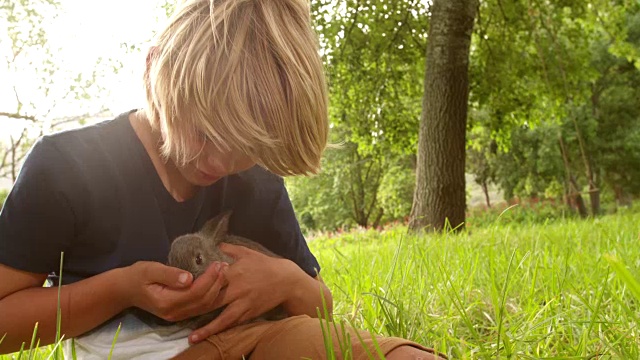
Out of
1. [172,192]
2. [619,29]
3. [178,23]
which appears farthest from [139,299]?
[619,29]

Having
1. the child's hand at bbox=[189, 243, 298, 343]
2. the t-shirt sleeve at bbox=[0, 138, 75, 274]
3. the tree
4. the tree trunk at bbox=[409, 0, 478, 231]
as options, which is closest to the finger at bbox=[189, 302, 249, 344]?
the child's hand at bbox=[189, 243, 298, 343]

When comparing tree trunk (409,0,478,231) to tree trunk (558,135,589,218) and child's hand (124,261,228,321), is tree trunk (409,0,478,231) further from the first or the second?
child's hand (124,261,228,321)

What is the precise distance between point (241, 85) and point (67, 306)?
691 mm

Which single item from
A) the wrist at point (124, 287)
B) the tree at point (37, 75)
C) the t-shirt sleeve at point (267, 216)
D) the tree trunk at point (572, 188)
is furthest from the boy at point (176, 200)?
the tree at point (37, 75)

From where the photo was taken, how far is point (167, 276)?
1391 mm

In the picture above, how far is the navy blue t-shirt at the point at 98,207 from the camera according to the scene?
1.42 metres

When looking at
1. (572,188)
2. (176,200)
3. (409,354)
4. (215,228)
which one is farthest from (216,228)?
(572,188)

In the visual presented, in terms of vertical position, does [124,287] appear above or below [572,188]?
above

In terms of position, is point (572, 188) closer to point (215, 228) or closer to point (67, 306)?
point (215, 228)

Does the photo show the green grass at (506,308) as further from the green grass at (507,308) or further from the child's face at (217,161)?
the child's face at (217,161)

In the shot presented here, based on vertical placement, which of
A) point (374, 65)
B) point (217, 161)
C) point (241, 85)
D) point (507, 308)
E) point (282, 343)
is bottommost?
point (507, 308)

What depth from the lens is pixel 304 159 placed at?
1534mm

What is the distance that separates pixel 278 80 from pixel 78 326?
0.79 meters

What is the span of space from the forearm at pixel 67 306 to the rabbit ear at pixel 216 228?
26 cm
